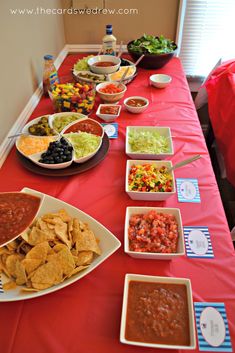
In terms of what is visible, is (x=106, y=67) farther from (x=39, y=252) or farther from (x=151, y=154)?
(x=39, y=252)

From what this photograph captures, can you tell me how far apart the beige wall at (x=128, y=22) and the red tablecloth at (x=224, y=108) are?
615 mm

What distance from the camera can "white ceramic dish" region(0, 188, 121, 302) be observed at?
0.84 metres

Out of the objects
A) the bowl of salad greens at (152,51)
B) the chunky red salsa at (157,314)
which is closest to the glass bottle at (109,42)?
the bowl of salad greens at (152,51)

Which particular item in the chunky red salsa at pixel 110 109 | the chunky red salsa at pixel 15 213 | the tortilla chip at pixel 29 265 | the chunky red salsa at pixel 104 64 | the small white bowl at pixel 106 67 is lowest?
the chunky red salsa at pixel 110 109

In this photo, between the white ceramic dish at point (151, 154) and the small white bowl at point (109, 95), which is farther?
the small white bowl at point (109, 95)

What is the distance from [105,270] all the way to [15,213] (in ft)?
1.20

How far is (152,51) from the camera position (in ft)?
7.05

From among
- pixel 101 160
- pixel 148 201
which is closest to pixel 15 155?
pixel 101 160

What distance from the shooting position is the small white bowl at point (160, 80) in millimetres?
2002

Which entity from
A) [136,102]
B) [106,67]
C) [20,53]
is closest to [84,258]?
[136,102]

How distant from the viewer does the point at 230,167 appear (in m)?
1.92

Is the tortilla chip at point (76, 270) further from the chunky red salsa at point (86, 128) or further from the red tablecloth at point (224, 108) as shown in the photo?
the red tablecloth at point (224, 108)

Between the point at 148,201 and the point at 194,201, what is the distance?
0.19m

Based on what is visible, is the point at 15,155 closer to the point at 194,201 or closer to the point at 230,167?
the point at 194,201
